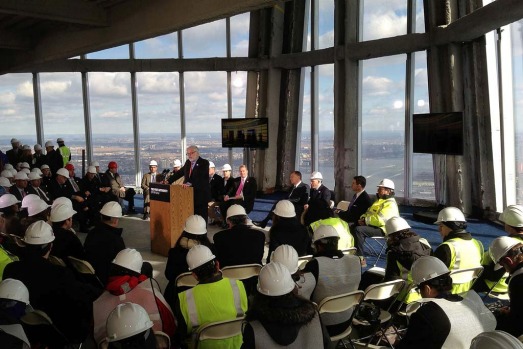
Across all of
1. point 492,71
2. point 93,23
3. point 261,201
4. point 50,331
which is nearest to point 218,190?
point 261,201

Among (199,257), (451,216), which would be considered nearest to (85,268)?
(199,257)

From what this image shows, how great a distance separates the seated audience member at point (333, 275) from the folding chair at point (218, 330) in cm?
93

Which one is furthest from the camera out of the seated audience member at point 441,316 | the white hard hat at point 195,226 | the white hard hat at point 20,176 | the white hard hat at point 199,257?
the white hard hat at point 20,176

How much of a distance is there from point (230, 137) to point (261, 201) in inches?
85.7

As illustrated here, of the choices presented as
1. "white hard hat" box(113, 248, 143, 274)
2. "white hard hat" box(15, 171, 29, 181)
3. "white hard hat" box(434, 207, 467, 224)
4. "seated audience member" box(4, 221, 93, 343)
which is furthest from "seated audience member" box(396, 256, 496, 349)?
"white hard hat" box(15, 171, 29, 181)

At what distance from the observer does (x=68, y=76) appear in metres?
14.9

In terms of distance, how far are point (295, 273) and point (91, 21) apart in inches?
262

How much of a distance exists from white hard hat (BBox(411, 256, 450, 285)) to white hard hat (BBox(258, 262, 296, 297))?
3.11 ft

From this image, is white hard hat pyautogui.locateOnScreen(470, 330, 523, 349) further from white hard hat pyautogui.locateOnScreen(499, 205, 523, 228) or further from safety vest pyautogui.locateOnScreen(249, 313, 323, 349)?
white hard hat pyautogui.locateOnScreen(499, 205, 523, 228)

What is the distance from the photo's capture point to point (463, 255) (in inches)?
163

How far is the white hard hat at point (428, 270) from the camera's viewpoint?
2.96 metres

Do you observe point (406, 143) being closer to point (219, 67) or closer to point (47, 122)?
point (219, 67)

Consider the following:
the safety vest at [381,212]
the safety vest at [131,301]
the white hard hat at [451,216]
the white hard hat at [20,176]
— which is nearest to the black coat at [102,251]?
the safety vest at [131,301]

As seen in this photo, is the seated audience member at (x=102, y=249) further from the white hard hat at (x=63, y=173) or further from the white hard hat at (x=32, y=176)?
the white hard hat at (x=63, y=173)
